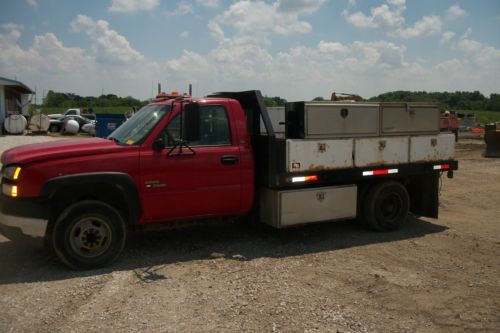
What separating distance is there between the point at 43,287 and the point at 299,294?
2736 millimetres

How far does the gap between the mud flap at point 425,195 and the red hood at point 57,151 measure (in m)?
5.17

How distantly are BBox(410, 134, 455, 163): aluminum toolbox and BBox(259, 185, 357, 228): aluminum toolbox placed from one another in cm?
128


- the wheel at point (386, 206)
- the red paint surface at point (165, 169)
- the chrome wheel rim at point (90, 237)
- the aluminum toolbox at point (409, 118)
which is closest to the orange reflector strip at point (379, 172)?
the wheel at point (386, 206)

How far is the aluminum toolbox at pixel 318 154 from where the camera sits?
6.64 metres

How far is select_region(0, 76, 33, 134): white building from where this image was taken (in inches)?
1234

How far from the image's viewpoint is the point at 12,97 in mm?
36094

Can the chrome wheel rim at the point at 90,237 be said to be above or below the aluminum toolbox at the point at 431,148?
below

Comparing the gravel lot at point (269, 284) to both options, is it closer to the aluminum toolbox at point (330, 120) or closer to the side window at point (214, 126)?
the side window at point (214, 126)

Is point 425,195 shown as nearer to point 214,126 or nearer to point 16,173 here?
point 214,126

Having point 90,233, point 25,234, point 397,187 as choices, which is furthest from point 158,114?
point 397,187

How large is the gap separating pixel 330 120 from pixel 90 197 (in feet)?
11.3

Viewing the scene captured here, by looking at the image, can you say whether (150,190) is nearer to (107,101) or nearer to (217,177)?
(217,177)

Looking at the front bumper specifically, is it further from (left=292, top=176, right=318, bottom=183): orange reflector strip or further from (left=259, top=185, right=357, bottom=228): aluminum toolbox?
(left=292, top=176, right=318, bottom=183): orange reflector strip

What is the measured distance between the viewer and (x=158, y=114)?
6.18m
